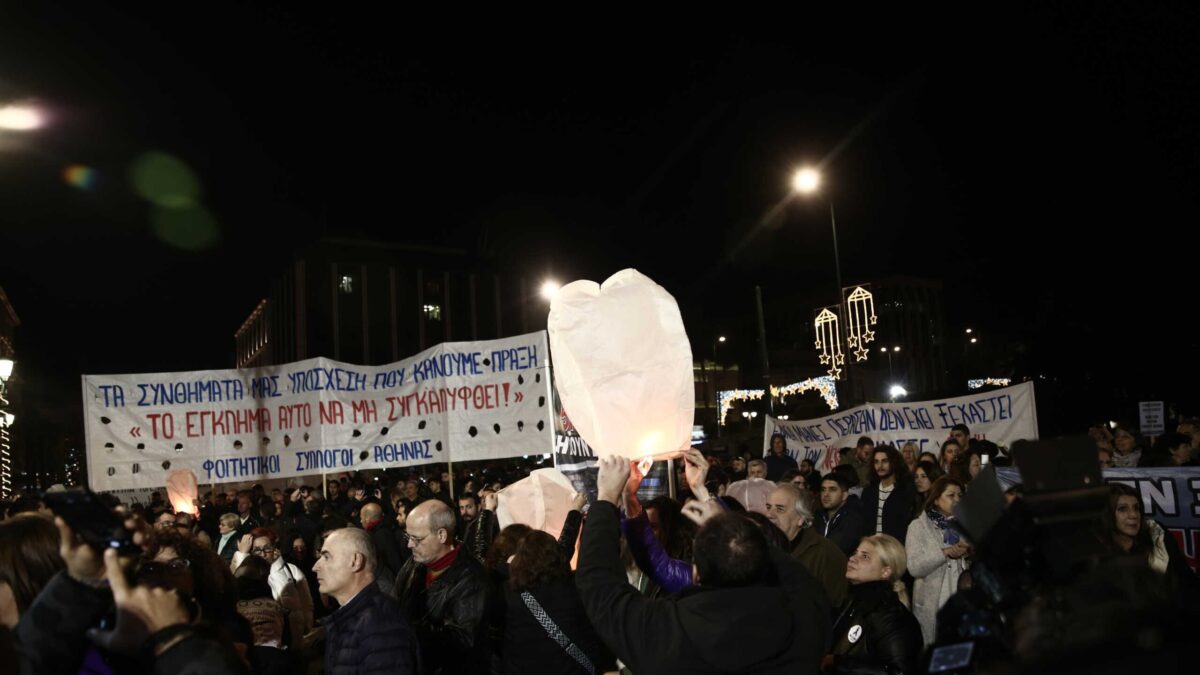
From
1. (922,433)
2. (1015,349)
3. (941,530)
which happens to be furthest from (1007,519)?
(1015,349)

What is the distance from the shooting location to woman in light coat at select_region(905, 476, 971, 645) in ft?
19.9

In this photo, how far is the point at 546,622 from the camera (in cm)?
444

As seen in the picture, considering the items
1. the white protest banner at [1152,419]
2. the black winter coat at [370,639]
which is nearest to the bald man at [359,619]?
the black winter coat at [370,639]

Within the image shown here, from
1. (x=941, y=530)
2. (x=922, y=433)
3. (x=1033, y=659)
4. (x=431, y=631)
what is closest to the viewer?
(x=1033, y=659)

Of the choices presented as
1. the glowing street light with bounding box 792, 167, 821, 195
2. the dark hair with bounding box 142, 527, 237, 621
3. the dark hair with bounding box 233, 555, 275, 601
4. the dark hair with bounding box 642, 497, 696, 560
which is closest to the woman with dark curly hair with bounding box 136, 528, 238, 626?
the dark hair with bounding box 142, 527, 237, 621

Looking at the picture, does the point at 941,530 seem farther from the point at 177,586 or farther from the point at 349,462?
the point at 349,462

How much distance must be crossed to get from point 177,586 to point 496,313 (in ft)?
297

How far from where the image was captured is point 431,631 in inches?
197

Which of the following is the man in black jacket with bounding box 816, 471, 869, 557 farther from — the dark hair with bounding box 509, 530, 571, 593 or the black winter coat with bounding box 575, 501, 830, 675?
the black winter coat with bounding box 575, 501, 830, 675

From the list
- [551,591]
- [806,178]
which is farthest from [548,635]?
[806,178]

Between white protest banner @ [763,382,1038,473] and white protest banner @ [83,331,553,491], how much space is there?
6675 millimetres

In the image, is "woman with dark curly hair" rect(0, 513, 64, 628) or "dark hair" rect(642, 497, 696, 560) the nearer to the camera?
"woman with dark curly hair" rect(0, 513, 64, 628)

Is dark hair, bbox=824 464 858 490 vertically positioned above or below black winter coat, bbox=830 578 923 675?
above

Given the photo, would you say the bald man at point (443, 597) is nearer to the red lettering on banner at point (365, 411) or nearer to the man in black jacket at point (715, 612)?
the man in black jacket at point (715, 612)
